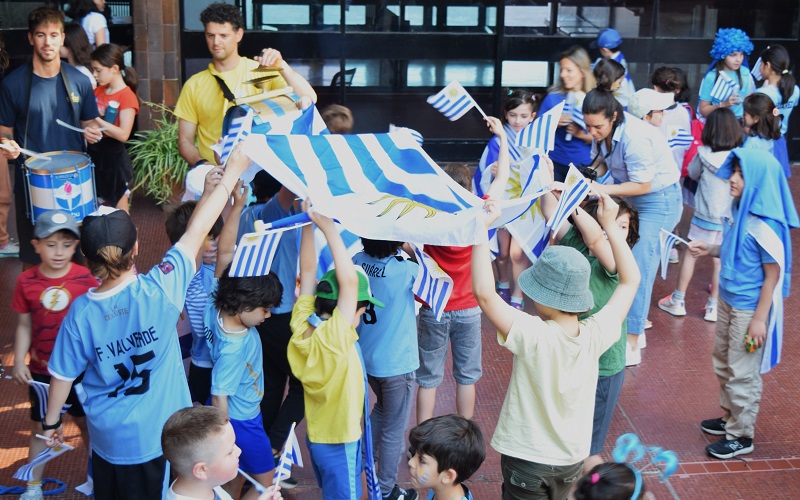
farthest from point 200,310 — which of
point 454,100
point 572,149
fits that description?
point 572,149

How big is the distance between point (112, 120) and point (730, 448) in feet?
16.3

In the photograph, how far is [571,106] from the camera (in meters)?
7.11

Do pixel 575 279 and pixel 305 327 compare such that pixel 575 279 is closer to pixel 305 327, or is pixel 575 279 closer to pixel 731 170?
pixel 305 327

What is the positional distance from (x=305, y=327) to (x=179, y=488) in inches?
40.4

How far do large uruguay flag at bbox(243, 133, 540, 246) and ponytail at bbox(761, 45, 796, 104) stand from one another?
16.1 ft

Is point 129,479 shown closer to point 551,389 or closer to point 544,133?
point 551,389

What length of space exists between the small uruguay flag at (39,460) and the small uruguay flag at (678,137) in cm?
502

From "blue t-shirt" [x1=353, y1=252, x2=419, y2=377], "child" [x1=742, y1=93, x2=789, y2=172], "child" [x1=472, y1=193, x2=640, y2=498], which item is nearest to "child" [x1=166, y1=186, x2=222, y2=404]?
"blue t-shirt" [x1=353, y1=252, x2=419, y2=377]

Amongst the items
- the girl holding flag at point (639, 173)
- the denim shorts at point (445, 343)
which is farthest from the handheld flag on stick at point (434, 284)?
the girl holding flag at point (639, 173)

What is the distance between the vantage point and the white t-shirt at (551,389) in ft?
12.5

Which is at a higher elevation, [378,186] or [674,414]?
[378,186]

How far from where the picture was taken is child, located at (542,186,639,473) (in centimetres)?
439

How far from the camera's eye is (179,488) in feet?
10.8

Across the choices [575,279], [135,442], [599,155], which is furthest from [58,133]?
[575,279]
